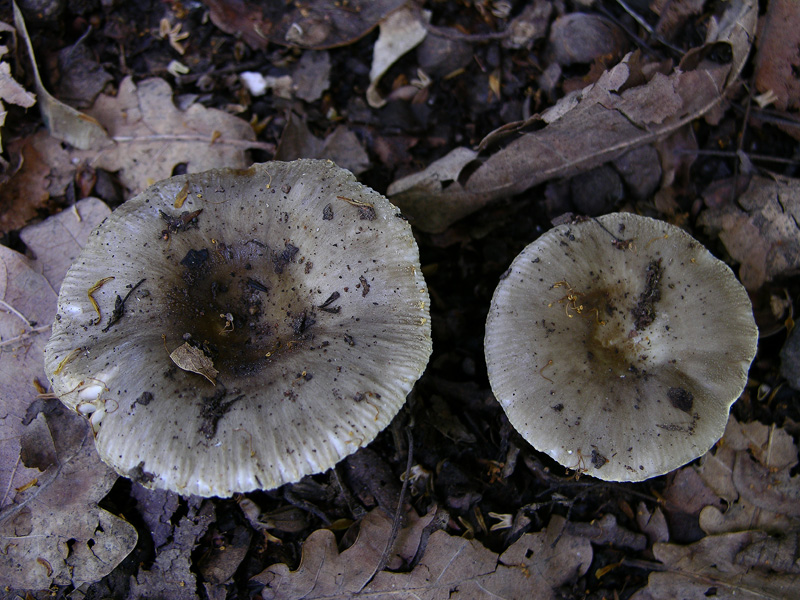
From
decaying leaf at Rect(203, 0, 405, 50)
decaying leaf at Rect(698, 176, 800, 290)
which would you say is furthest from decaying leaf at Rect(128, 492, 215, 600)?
decaying leaf at Rect(698, 176, 800, 290)

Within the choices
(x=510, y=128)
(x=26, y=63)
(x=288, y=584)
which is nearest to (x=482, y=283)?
(x=510, y=128)

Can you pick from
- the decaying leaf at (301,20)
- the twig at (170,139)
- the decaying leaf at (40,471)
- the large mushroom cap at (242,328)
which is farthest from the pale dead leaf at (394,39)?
the decaying leaf at (40,471)

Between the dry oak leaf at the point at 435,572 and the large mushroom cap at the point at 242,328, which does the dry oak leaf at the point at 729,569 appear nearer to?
the dry oak leaf at the point at 435,572

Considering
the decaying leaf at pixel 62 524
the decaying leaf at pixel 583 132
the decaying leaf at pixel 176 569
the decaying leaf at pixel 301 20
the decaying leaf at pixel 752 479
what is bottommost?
the decaying leaf at pixel 752 479

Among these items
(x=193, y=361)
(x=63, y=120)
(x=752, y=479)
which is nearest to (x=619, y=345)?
(x=752, y=479)

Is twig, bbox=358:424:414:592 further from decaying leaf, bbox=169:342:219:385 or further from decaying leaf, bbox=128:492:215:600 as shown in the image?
decaying leaf, bbox=169:342:219:385

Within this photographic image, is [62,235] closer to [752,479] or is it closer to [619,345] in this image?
[619,345]
